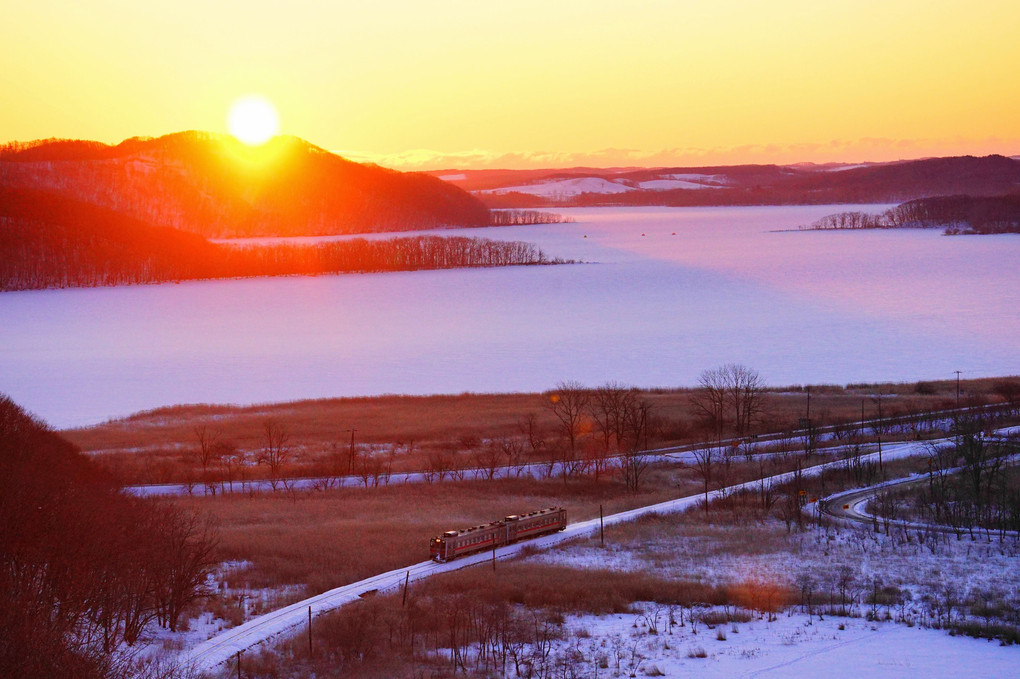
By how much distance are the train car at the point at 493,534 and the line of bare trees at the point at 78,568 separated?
4.83 meters

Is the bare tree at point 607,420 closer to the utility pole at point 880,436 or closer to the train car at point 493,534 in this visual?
the train car at point 493,534

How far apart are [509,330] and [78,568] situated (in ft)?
176

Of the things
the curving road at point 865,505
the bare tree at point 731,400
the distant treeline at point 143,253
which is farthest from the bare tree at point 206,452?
the distant treeline at point 143,253

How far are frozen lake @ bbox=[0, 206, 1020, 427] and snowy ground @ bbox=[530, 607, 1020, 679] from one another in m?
31.4

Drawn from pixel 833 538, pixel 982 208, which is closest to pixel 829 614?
pixel 833 538

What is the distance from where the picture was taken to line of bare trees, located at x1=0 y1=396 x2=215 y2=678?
10.2 meters

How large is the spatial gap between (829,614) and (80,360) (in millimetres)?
51078

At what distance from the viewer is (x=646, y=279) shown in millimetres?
99750

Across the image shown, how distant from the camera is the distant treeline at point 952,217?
156 metres

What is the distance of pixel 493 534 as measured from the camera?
20562mm

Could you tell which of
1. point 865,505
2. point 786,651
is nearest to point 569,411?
point 865,505

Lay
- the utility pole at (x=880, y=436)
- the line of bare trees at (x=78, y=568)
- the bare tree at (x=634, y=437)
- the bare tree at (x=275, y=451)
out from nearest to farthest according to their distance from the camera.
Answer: the line of bare trees at (x=78, y=568)
the utility pole at (x=880, y=436)
the bare tree at (x=634, y=437)
the bare tree at (x=275, y=451)

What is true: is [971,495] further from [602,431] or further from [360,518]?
[602,431]

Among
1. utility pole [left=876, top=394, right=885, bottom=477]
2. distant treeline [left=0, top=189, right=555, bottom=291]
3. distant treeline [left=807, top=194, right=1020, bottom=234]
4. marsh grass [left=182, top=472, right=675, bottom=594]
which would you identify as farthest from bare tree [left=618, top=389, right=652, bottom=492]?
distant treeline [left=807, top=194, right=1020, bottom=234]
